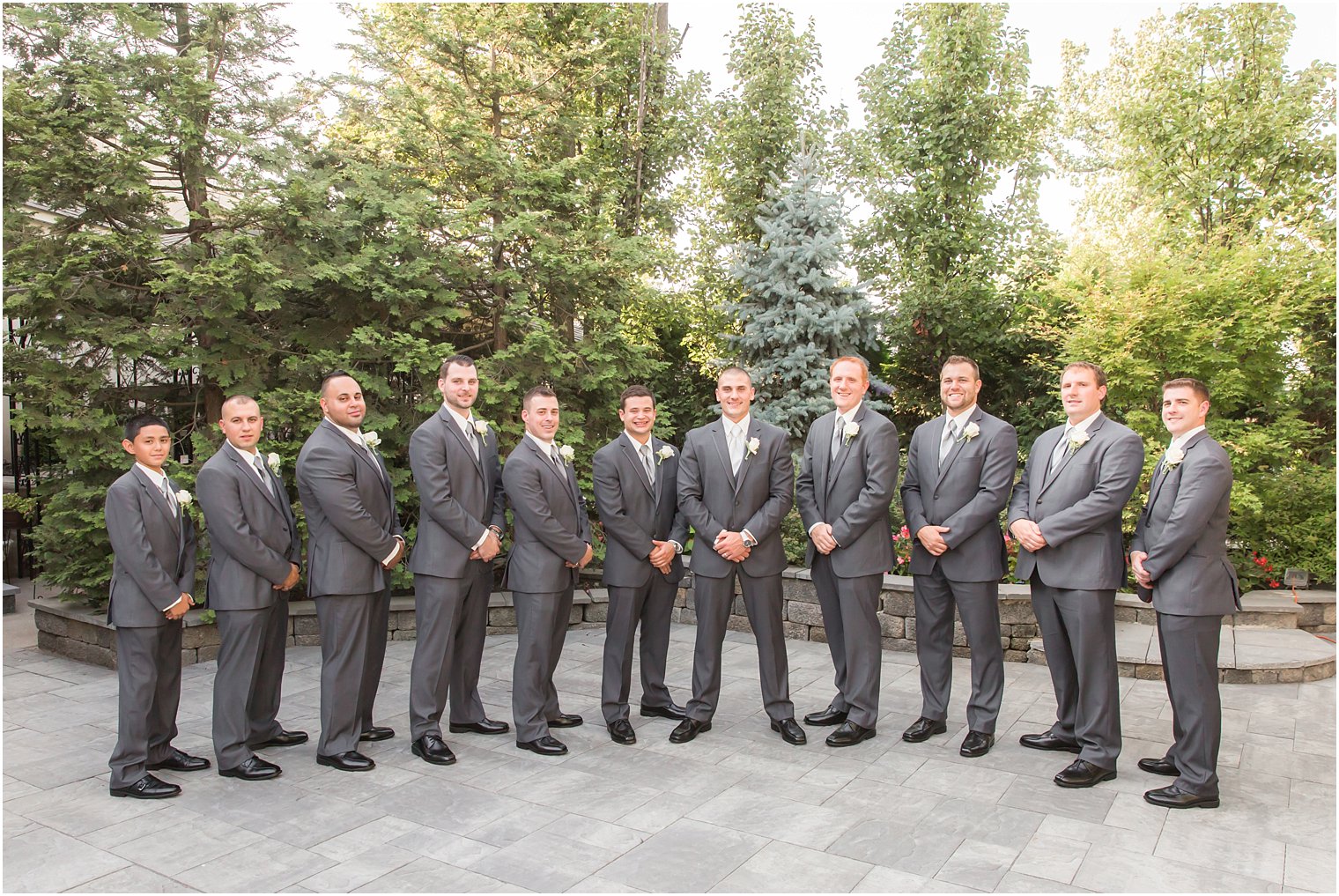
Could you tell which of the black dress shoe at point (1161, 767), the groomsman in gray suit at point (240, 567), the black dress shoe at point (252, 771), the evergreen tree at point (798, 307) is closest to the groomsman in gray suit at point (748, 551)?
the black dress shoe at point (1161, 767)

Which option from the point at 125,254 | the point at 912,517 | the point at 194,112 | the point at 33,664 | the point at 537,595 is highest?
the point at 194,112

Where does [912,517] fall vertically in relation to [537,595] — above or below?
above

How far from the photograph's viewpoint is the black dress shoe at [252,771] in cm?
432

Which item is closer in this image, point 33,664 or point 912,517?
point 912,517

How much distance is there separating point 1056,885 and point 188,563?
4077 millimetres

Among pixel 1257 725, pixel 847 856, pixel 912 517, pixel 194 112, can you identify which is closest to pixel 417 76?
pixel 194 112

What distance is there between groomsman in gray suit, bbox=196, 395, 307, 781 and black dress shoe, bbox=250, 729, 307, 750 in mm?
253

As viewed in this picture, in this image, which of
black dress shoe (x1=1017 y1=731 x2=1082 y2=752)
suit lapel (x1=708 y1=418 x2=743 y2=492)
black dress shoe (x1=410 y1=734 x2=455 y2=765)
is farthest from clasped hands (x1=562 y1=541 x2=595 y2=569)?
black dress shoe (x1=1017 y1=731 x2=1082 y2=752)

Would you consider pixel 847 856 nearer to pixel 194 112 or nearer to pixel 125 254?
pixel 125 254

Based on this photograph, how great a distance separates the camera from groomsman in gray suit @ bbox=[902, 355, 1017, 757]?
471cm

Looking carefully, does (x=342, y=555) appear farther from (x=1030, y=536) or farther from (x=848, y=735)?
(x=1030, y=536)

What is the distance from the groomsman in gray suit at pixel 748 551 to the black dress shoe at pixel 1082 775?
4.34 feet

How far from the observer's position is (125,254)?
6629mm

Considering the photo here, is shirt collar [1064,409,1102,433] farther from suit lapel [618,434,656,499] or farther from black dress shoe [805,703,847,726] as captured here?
suit lapel [618,434,656,499]
